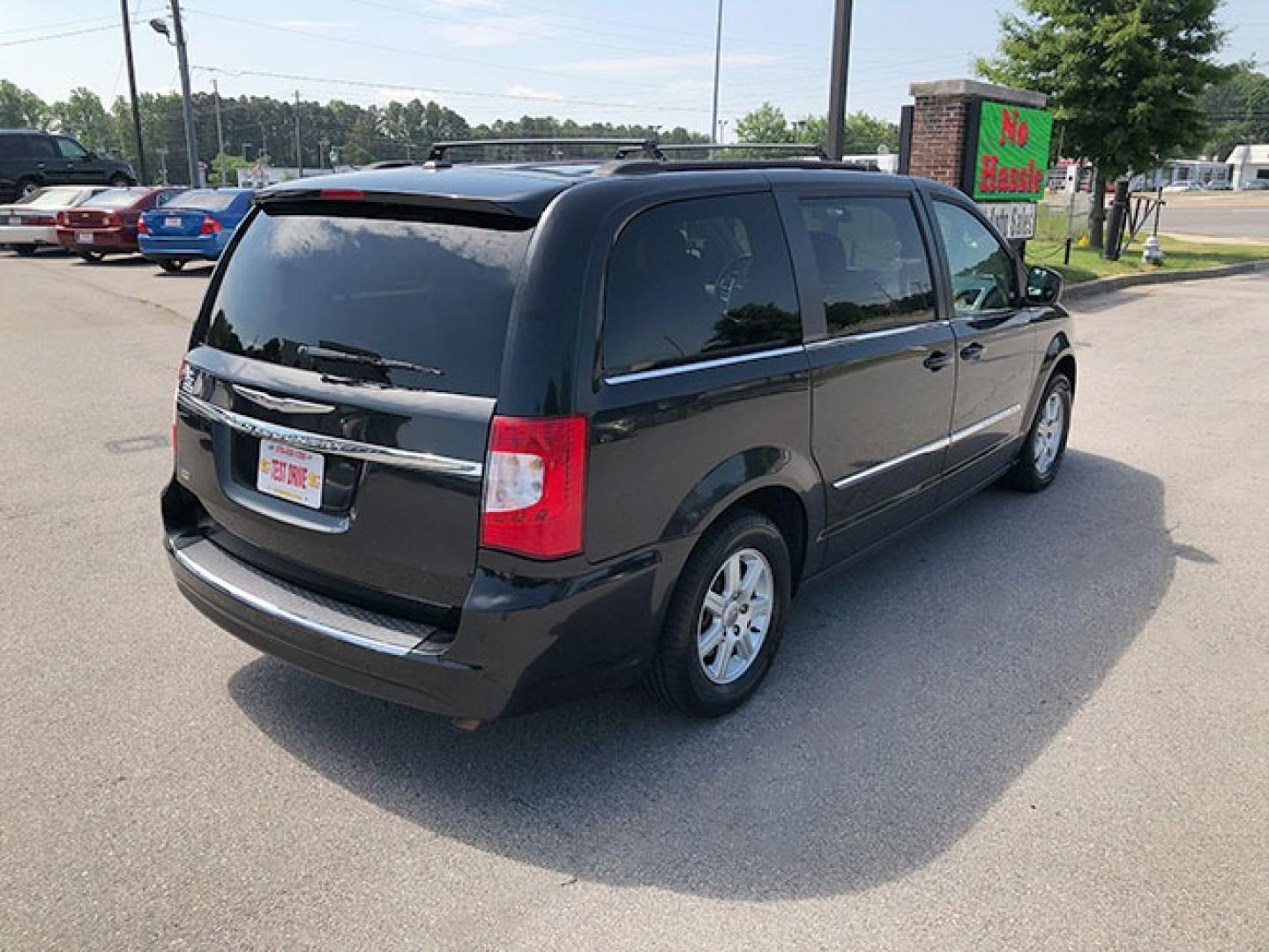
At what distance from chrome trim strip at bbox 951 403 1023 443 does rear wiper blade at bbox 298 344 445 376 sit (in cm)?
280

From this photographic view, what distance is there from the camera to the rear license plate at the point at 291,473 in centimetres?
296

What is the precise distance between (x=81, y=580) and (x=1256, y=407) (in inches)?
341

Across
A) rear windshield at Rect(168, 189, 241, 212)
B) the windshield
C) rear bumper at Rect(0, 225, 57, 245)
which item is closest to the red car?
rear bumper at Rect(0, 225, 57, 245)

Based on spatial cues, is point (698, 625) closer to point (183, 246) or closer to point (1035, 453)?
point (1035, 453)

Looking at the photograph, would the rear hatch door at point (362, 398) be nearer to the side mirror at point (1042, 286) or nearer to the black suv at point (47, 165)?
the side mirror at point (1042, 286)

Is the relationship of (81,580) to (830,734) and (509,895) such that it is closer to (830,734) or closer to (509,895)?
(509,895)

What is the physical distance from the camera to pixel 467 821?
2893 millimetres

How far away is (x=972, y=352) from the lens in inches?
184

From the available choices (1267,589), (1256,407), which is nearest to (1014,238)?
(1256,407)

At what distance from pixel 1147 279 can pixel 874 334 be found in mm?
16019

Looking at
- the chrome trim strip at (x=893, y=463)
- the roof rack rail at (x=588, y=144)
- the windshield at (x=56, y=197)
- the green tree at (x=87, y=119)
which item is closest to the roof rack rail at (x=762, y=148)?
the roof rack rail at (x=588, y=144)

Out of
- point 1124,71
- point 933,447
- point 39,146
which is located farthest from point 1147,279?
point 39,146

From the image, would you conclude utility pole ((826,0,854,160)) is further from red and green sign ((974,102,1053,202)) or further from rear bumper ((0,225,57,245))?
rear bumper ((0,225,57,245))

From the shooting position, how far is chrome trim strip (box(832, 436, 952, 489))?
387 cm
